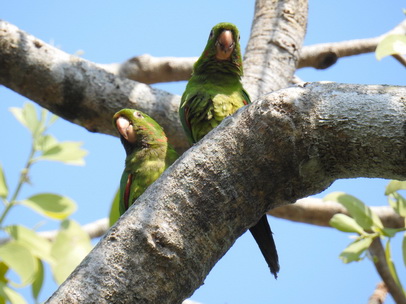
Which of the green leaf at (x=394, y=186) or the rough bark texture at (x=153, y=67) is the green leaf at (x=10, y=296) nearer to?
the green leaf at (x=394, y=186)

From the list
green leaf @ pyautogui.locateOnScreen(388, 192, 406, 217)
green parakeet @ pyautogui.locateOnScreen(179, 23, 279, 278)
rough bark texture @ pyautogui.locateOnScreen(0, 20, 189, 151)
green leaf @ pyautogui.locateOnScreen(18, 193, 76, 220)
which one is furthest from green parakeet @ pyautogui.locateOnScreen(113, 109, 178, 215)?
green leaf @ pyautogui.locateOnScreen(388, 192, 406, 217)

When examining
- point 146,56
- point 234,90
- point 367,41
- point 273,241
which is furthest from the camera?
point 367,41

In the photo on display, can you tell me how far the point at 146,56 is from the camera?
3.86 metres

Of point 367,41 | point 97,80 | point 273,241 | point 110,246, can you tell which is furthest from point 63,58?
point 367,41

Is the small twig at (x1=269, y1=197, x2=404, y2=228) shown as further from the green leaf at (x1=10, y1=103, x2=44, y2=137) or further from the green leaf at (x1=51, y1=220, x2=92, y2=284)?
the green leaf at (x1=10, y1=103, x2=44, y2=137)

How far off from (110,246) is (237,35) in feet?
6.50

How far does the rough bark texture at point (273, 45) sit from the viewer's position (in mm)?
3162

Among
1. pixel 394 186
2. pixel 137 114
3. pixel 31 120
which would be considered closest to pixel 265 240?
pixel 394 186

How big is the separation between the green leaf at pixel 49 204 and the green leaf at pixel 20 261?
1.45ft

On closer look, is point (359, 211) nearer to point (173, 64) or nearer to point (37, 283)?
point (37, 283)

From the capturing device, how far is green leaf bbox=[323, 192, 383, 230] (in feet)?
8.33

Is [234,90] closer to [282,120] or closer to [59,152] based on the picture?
[59,152]

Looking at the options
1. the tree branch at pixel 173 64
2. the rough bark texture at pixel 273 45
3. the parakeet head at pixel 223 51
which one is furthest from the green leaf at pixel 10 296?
the tree branch at pixel 173 64

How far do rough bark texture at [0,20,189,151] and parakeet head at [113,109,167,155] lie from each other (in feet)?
0.35
